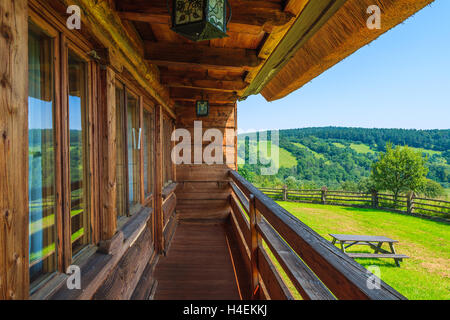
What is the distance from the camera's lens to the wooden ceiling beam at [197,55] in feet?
7.27

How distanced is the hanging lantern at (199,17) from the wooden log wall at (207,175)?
11.3 feet

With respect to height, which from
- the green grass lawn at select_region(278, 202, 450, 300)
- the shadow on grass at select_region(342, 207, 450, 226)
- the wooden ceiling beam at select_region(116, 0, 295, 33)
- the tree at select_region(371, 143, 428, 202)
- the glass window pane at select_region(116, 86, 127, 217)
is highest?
the wooden ceiling beam at select_region(116, 0, 295, 33)

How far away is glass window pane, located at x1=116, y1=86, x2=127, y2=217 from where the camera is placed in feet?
6.33

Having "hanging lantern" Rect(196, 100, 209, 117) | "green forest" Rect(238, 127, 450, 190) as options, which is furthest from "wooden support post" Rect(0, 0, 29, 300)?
"green forest" Rect(238, 127, 450, 190)

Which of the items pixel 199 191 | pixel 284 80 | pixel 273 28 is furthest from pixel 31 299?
pixel 199 191

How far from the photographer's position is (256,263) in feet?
6.94

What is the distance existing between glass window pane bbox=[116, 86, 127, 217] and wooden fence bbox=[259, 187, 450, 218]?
1480cm

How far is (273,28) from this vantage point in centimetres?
171

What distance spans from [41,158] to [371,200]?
16.9m

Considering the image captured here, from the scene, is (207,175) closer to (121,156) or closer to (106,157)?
(121,156)

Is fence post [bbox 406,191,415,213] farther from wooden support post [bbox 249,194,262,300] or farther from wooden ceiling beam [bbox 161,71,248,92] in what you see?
wooden support post [bbox 249,194,262,300]

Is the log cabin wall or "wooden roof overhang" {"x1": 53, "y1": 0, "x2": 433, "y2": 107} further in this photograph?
"wooden roof overhang" {"x1": 53, "y1": 0, "x2": 433, "y2": 107}

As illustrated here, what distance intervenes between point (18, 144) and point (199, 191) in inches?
167
